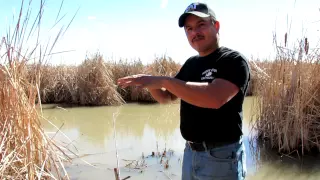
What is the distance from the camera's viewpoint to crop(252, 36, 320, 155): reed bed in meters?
4.31

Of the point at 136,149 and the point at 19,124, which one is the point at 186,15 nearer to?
the point at 19,124

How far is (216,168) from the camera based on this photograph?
5.47 ft

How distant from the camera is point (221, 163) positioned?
1.66 m

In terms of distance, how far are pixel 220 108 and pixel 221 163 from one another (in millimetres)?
291

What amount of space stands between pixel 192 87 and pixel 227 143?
0.42 metres

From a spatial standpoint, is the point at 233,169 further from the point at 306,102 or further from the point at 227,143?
the point at 306,102

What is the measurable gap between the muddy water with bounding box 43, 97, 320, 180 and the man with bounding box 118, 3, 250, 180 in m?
1.05

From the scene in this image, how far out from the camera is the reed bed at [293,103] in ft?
14.1

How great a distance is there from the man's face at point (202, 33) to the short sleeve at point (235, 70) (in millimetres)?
196

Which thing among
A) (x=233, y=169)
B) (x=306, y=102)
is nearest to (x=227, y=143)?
(x=233, y=169)

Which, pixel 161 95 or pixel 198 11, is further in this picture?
pixel 161 95

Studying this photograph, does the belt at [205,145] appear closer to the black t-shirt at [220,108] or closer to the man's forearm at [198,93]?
the black t-shirt at [220,108]

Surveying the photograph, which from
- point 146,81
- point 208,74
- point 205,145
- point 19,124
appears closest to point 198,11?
point 208,74

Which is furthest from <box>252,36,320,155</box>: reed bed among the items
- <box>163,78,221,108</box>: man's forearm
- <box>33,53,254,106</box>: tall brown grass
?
<box>33,53,254,106</box>: tall brown grass
